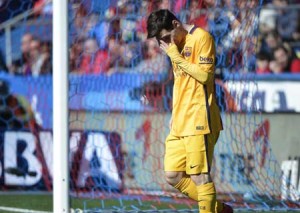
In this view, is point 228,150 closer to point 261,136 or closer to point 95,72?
point 261,136

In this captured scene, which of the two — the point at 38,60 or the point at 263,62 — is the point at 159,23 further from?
the point at 263,62

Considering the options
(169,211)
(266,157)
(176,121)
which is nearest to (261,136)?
(266,157)

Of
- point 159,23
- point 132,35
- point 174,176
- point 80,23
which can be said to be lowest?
point 174,176

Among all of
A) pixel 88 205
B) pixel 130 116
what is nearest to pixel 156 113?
pixel 130 116

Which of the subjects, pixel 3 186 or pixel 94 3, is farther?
pixel 3 186

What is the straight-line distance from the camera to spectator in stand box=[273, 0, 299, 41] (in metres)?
11.6

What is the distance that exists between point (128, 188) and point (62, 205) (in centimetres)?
309

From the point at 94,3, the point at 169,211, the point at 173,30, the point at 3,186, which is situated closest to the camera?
the point at 173,30

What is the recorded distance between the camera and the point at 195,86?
6.05 metres

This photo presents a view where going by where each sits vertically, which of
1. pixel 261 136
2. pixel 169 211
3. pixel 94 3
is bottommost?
pixel 169 211

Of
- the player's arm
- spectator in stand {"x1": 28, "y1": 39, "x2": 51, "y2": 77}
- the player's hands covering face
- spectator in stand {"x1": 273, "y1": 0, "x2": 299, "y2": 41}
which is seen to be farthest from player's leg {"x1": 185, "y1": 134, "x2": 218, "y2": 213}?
spectator in stand {"x1": 273, "y1": 0, "x2": 299, "y2": 41}

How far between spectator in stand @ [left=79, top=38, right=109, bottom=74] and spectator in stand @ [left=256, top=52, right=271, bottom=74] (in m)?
2.09

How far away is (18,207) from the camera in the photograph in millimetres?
8094

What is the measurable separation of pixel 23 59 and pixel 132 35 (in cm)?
192
